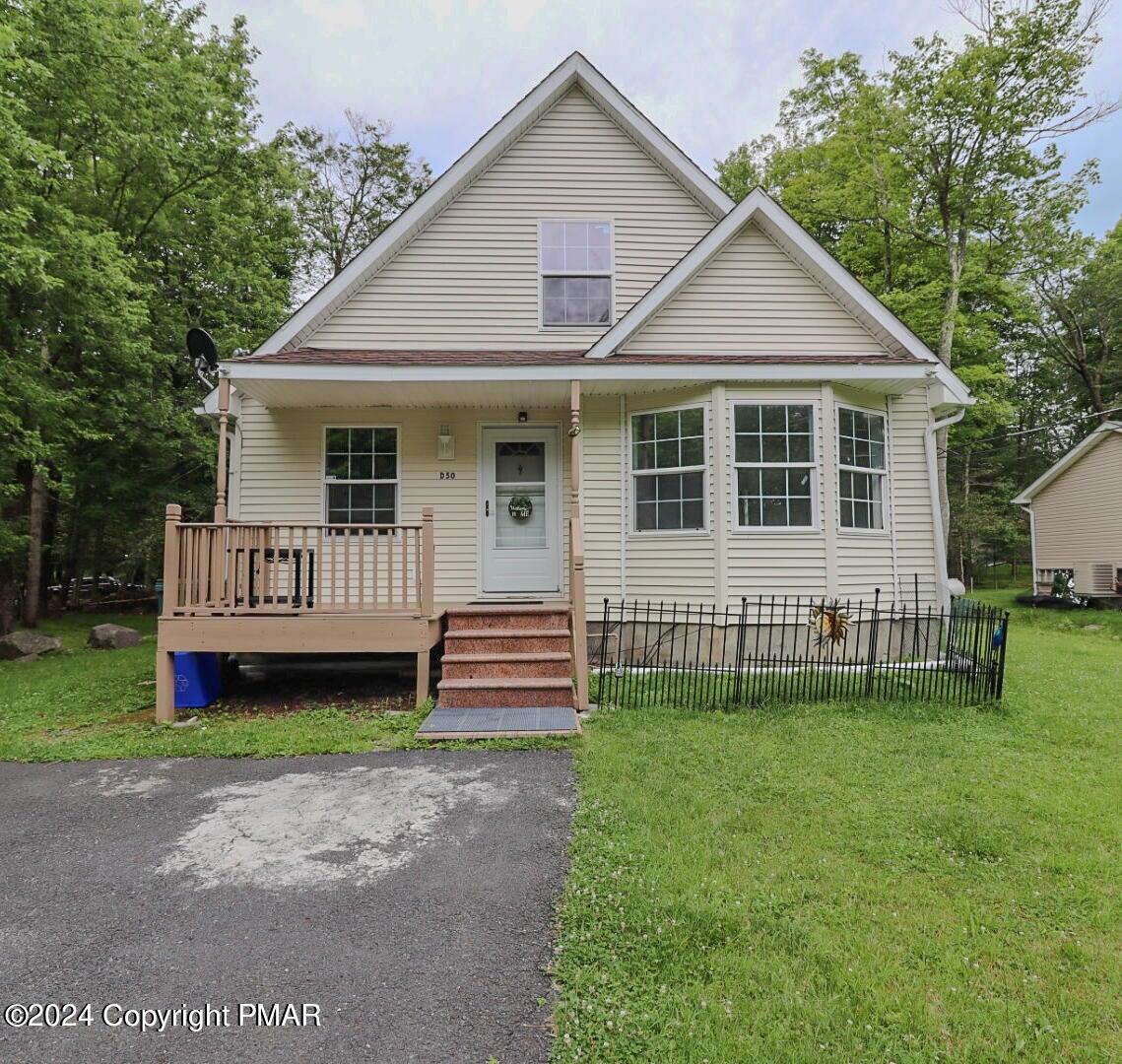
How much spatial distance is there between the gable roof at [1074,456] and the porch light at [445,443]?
18.9 meters

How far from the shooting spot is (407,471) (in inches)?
315

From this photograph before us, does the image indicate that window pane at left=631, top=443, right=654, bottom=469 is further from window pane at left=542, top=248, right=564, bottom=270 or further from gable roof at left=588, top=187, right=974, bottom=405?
window pane at left=542, top=248, right=564, bottom=270

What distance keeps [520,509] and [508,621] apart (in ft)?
6.72

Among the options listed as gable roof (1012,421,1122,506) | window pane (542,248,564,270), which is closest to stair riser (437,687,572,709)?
window pane (542,248,564,270)

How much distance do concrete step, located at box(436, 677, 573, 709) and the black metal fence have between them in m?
0.50

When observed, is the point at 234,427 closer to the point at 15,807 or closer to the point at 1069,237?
the point at 15,807

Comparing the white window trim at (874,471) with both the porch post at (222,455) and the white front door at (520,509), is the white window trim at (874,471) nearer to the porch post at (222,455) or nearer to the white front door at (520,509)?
the white front door at (520,509)

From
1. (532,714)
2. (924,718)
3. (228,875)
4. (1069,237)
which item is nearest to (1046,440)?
(1069,237)

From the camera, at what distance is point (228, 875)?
3006mm

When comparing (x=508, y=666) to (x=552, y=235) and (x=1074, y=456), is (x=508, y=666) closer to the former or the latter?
(x=552, y=235)

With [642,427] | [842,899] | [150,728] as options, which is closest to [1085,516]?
[642,427]

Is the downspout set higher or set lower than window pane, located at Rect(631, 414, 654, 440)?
lower

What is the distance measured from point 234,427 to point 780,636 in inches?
291

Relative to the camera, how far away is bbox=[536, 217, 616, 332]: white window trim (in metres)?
8.25
